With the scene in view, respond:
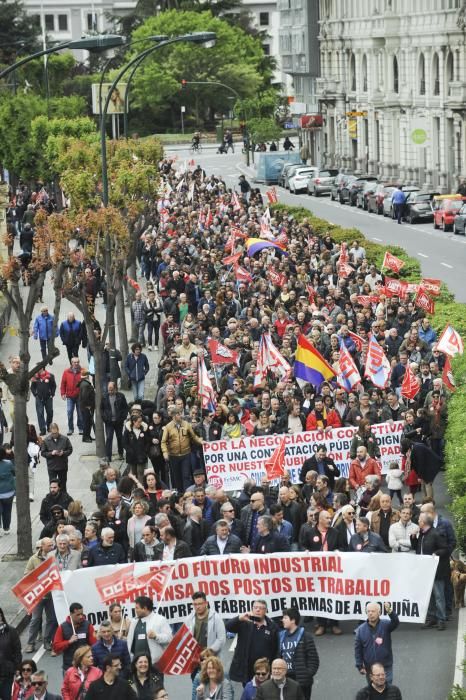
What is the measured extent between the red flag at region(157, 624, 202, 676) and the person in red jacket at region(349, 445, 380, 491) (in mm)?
6248

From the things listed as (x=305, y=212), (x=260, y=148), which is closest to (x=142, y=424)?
(x=305, y=212)

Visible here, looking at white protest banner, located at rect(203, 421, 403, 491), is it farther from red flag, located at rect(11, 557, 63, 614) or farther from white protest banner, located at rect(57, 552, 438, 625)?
red flag, located at rect(11, 557, 63, 614)

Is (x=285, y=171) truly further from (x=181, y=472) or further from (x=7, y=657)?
(x=7, y=657)

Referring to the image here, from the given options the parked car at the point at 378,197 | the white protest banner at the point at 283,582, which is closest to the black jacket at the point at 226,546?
the white protest banner at the point at 283,582

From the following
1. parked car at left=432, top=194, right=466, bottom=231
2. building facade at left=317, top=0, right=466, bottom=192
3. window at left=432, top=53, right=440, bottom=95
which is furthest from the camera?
window at left=432, top=53, right=440, bottom=95

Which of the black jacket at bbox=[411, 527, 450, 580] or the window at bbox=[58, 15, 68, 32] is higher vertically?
the window at bbox=[58, 15, 68, 32]

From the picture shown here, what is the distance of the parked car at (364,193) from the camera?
69188 millimetres

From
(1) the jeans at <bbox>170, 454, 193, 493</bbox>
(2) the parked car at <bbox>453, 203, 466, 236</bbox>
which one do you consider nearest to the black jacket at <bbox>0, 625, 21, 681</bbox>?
(1) the jeans at <bbox>170, 454, 193, 493</bbox>

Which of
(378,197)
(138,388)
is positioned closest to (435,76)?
(378,197)

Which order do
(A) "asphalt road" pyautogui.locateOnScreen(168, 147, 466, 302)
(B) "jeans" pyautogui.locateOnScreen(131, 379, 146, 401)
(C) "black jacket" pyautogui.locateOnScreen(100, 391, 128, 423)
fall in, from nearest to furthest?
(C) "black jacket" pyautogui.locateOnScreen(100, 391, 128, 423) < (B) "jeans" pyautogui.locateOnScreen(131, 379, 146, 401) < (A) "asphalt road" pyautogui.locateOnScreen(168, 147, 466, 302)

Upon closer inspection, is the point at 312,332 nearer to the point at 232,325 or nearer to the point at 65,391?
the point at 232,325

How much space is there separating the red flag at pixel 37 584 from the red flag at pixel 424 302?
15685mm

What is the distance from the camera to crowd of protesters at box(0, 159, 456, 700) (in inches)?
595

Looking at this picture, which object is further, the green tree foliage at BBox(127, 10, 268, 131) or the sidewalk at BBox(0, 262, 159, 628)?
the green tree foliage at BBox(127, 10, 268, 131)
